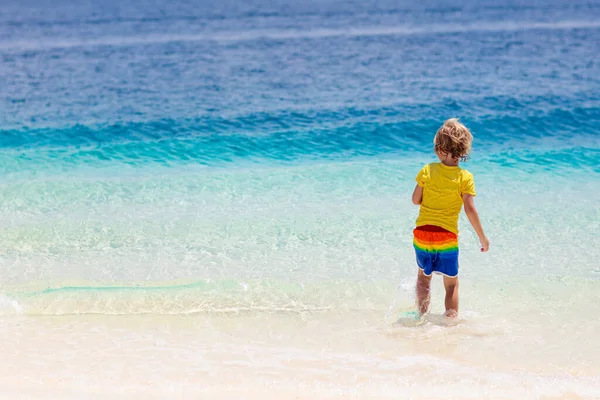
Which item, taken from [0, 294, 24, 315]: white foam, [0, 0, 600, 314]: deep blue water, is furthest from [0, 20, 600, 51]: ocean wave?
[0, 294, 24, 315]: white foam

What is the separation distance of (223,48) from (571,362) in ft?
65.4

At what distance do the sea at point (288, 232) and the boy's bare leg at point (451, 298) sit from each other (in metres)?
0.17

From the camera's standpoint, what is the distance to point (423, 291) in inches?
202

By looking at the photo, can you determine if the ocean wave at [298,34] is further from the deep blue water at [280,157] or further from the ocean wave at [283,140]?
the ocean wave at [283,140]

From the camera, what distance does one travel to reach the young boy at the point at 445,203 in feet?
14.9

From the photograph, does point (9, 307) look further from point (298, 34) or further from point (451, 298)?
point (298, 34)

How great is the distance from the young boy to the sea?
21.3 inches

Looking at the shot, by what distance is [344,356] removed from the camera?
4656mm

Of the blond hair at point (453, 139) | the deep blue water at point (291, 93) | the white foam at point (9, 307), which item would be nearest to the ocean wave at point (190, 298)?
the white foam at point (9, 307)

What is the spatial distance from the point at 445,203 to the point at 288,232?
111 inches

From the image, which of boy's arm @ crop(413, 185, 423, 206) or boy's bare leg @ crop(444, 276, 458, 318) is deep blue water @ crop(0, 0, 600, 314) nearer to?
boy's bare leg @ crop(444, 276, 458, 318)

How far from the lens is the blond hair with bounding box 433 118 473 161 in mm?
4469

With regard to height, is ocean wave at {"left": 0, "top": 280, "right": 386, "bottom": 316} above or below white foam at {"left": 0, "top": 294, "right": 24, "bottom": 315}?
above

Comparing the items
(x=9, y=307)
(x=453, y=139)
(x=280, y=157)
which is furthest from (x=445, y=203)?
(x=280, y=157)
